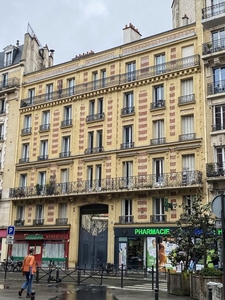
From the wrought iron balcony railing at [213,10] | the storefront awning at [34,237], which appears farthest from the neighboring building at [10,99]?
the wrought iron balcony railing at [213,10]

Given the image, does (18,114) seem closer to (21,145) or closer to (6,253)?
(21,145)

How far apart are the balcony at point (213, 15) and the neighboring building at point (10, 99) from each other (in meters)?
16.0

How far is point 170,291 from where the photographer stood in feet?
45.3

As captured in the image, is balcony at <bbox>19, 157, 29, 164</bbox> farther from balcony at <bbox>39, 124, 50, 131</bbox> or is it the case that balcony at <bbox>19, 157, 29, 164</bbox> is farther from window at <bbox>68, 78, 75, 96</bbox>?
window at <bbox>68, 78, 75, 96</bbox>

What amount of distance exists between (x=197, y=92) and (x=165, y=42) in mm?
4584

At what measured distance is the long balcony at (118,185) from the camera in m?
24.5

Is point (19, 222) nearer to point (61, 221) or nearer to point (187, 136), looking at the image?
point (61, 221)

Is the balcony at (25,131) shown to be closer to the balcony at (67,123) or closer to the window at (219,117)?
the balcony at (67,123)

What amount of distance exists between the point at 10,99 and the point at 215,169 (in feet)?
62.5

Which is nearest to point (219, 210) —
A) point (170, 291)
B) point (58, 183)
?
point (170, 291)

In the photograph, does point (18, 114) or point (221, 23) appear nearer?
point (221, 23)

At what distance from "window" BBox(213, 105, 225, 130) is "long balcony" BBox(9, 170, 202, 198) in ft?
9.82

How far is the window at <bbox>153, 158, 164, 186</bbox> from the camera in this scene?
83.7ft

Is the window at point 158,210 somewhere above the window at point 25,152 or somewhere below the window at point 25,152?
below
